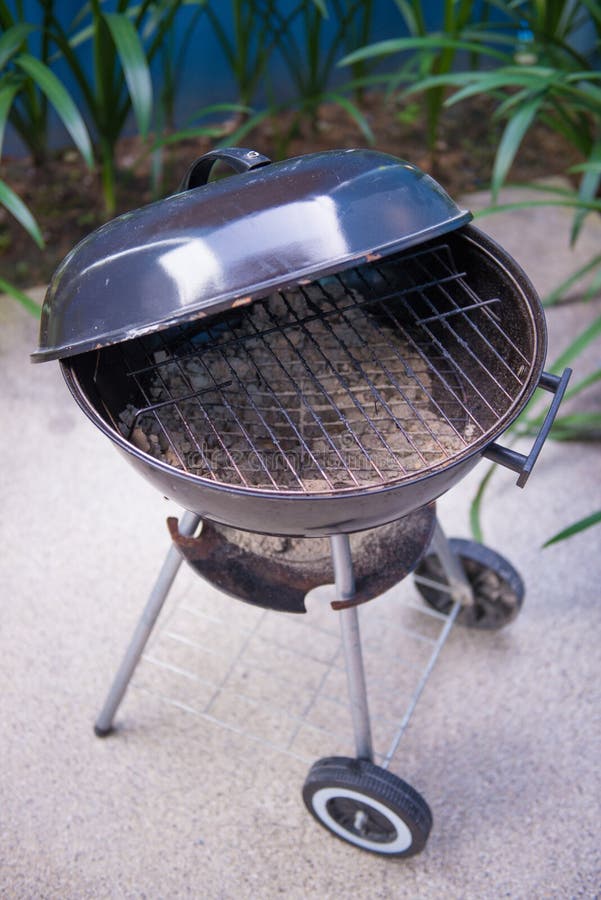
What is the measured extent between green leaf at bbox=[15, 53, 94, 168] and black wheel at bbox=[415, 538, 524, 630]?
3.52ft

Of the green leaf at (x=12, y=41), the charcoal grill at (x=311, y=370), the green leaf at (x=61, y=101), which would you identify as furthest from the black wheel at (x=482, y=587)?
the green leaf at (x=12, y=41)

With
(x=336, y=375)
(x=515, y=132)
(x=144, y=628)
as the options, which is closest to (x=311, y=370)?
(x=336, y=375)

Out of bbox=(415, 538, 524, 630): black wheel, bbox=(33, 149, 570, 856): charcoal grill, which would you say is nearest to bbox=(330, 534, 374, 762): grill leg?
bbox=(33, 149, 570, 856): charcoal grill

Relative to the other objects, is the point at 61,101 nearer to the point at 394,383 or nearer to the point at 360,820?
the point at 394,383

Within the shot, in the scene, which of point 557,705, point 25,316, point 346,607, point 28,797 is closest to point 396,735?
point 557,705

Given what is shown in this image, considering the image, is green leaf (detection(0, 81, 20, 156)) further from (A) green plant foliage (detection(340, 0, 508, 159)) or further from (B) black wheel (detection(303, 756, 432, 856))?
(B) black wheel (detection(303, 756, 432, 856))

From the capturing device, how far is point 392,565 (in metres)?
1.21

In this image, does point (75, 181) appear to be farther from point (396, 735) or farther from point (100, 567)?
point (396, 735)

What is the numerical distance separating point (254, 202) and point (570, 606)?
1.12 m

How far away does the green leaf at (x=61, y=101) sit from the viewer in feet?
5.68

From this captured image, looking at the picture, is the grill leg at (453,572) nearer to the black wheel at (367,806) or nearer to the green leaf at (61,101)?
the black wheel at (367,806)

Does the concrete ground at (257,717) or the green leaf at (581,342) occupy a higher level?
the green leaf at (581,342)

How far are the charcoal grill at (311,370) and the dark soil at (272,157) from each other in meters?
1.35

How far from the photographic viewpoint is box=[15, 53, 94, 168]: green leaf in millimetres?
1730
